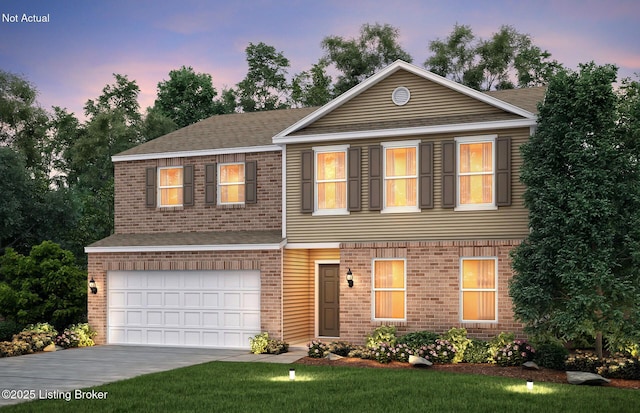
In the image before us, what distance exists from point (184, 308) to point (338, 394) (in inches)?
391

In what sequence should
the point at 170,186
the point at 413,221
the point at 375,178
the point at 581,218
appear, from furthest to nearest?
1. the point at 170,186
2. the point at 375,178
3. the point at 413,221
4. the point at 581,218

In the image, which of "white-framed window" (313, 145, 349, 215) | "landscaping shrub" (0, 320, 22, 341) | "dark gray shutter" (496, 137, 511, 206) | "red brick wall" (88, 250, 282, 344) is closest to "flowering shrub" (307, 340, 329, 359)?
"red brick wall" (88, 250, 282, 344)

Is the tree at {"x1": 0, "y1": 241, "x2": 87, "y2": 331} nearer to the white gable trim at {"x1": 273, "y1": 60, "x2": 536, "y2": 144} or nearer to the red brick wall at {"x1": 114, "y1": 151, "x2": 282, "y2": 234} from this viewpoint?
the red brick wall at {"x1": 114, "y1": 151, "x2": 282, "y2": 234}

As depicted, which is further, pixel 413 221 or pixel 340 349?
pixel 413 221

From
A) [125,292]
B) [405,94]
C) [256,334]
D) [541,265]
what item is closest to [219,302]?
[256,334]

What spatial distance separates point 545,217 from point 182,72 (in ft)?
102

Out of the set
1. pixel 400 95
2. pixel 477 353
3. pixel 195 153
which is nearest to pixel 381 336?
pixel 477 353

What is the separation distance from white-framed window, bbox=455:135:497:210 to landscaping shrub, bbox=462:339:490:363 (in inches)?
139

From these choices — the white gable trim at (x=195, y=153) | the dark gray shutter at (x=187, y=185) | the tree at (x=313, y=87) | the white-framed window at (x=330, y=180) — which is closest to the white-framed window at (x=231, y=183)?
the white gable trim at (x=195, y=153)

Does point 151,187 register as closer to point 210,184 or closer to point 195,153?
point 195,153

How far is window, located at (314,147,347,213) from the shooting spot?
21625mm

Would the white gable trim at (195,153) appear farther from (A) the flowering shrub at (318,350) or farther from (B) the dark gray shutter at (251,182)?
(A) the flowering shrub at (318,350)

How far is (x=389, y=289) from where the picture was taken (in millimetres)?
20719

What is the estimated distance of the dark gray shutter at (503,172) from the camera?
768 inches
